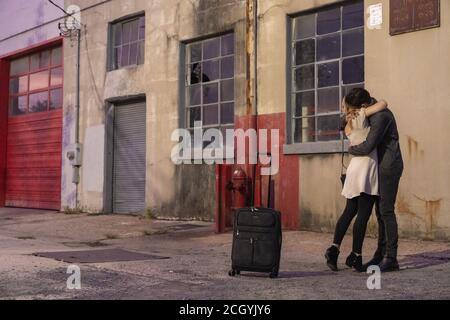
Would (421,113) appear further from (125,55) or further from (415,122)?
(125,55)

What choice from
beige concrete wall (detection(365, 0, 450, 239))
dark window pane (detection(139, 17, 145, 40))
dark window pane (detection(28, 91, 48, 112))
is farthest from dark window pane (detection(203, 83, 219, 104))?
dark window pane (detection(28, 91, 48, 112))

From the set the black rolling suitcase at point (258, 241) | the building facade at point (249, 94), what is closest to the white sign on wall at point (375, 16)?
the building facade at point (249, 94)

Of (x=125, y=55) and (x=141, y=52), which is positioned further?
(x=125, y=55)

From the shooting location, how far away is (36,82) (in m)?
17.5

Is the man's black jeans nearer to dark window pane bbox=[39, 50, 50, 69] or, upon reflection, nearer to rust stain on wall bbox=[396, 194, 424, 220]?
rust stain on wall bbox=[396, 194, 424, 220]

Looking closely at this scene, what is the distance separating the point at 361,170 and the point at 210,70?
21.2 feet

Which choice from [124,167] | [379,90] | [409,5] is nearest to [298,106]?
[379,90]

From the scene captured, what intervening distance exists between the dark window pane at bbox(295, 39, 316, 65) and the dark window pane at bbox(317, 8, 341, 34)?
0.88 feet

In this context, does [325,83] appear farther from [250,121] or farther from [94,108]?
[94,108]

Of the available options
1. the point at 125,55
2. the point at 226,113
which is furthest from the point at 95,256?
the point at 125,55

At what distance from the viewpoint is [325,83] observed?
33.0ft

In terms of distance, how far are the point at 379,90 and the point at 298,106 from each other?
69.0 inches

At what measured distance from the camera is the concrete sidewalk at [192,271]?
16.9 feet

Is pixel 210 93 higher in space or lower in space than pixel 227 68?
lower
